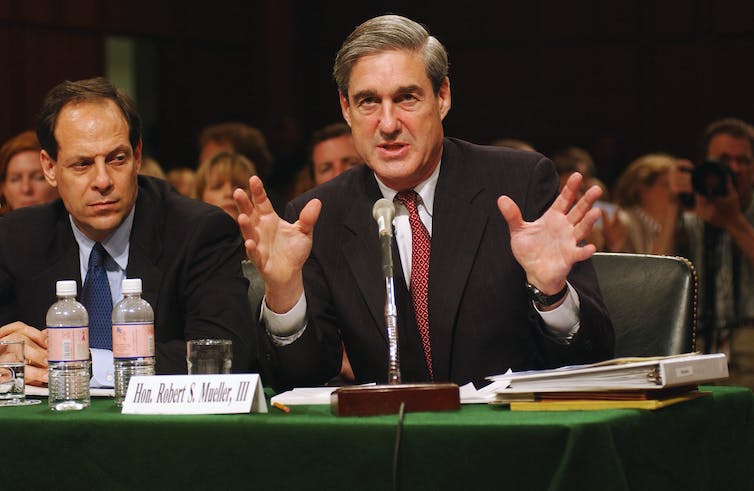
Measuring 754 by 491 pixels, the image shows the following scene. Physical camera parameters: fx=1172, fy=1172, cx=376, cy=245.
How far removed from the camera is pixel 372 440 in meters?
1.82

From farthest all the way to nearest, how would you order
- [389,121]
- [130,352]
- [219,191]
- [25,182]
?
1. [219,191]
2. [25,182]
3. [389,121]
4. [130,352]

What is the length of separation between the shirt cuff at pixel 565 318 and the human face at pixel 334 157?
8.99 feet

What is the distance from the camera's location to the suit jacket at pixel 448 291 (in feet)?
8.83

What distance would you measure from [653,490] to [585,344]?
0.56 metres

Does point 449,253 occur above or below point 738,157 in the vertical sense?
below

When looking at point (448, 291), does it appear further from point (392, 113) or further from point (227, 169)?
point (227, 169)

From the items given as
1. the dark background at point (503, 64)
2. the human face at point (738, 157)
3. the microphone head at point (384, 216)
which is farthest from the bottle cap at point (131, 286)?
the dark background at point (503, 64)

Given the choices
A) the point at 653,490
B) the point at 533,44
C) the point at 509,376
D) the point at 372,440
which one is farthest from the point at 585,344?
the point at 533,44

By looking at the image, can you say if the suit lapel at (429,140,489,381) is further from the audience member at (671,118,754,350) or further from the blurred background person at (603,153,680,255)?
the blurred background person at (603,153,680,255)

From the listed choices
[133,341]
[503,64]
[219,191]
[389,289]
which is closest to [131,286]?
[133,341]

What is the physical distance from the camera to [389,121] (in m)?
2.72

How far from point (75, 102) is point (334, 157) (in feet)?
7.12

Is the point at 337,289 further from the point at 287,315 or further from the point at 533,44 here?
the point at 533,44

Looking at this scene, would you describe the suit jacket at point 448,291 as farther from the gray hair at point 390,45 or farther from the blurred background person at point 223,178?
the blurred background person at point 223,178
